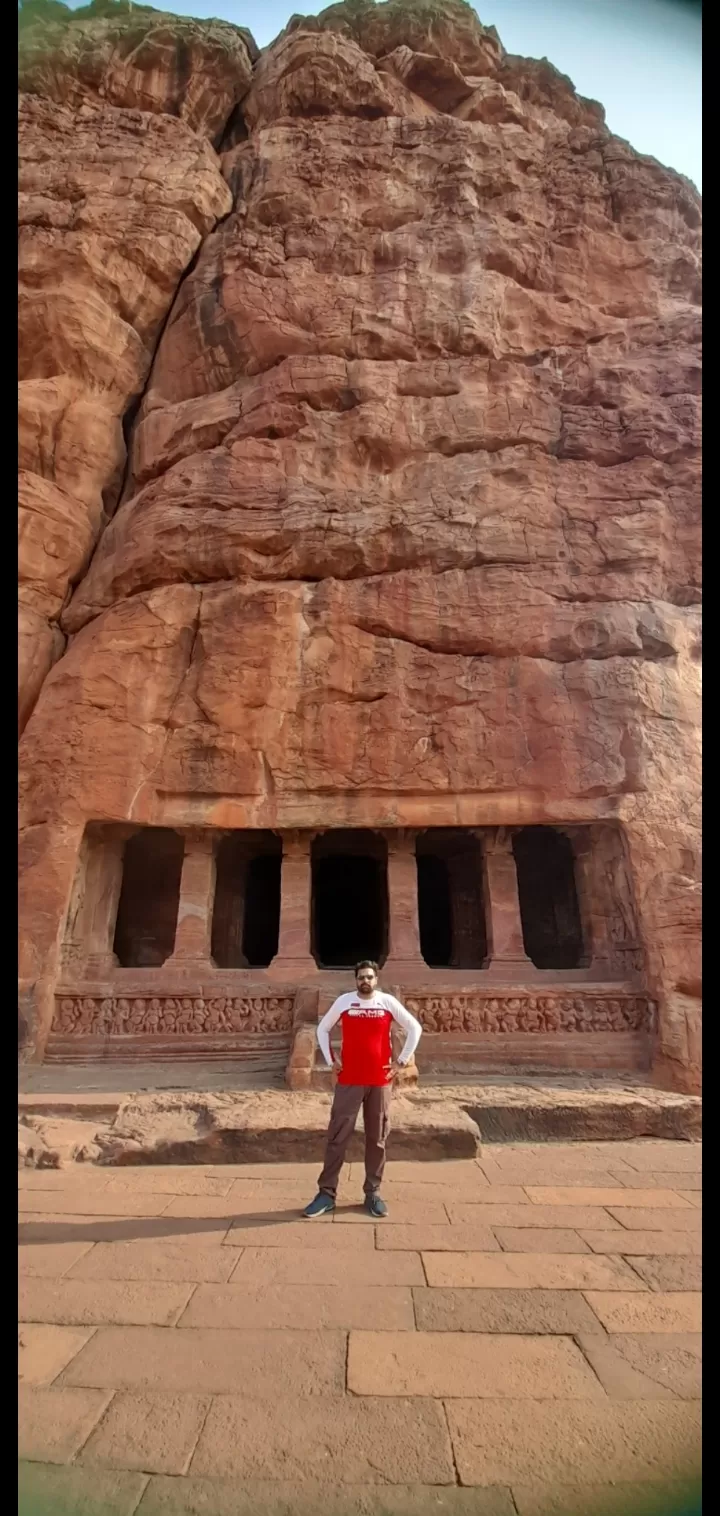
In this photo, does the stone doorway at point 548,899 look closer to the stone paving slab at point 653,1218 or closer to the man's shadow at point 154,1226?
the stone paving slab at point 653,1218

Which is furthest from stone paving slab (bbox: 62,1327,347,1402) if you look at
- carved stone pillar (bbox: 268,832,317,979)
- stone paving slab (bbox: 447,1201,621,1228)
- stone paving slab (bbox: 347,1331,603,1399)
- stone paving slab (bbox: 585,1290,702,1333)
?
carved stone pillar (bbox: 268,832,317,979)

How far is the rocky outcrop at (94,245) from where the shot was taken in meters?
14.1

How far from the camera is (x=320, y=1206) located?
16.0 ft

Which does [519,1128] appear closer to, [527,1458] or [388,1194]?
[388,1194]

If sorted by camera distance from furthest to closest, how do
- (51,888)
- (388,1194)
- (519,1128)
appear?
(51,888) < (519,1128) < (388,1194)

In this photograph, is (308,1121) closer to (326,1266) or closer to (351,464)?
(326,1266)

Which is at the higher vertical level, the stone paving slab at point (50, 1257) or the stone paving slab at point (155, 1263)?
the stone paving slab at point (50, 1257)

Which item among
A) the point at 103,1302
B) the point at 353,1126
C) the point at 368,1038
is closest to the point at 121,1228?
the point at 103,1302

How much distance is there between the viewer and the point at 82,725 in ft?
39.9

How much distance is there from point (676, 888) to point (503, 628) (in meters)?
5.07

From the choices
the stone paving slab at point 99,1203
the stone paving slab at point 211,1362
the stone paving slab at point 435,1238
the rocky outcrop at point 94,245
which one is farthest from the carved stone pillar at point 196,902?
the stone paving slab at point 211,1362

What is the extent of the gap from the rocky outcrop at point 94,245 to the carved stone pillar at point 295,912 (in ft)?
17.4

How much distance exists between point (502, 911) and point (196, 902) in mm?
5174

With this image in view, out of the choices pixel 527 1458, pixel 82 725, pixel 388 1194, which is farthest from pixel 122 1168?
pixel 82 725
